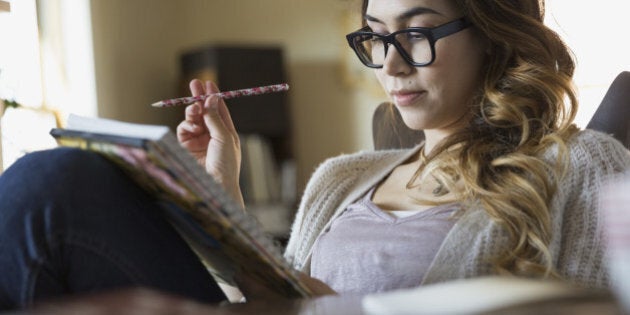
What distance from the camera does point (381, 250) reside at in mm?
1338

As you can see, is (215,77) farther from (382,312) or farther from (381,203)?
(382,312)

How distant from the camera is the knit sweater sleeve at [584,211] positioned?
123 cm

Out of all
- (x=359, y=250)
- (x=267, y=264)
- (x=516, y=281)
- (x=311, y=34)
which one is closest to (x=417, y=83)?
(x=359, y=250)

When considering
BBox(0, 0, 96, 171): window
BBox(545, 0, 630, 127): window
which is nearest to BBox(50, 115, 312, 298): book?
BBox(0, 0, 96, 171): window

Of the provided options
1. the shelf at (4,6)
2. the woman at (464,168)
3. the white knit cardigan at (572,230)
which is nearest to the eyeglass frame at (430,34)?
the woman at (464,168)

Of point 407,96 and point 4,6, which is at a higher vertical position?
point 4,6

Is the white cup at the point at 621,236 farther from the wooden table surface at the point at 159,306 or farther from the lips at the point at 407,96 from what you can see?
the lips at the point at 407,96

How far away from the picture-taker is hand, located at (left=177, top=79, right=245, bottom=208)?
4.65 ft

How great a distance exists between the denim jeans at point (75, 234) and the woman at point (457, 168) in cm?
6

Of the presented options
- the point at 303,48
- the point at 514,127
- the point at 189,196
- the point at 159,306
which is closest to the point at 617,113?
the point at 514,127

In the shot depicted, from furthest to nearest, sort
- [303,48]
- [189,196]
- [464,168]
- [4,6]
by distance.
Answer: [303,48], [4,6], [464,168], [189,196]

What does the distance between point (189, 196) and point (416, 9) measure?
2.29 ft

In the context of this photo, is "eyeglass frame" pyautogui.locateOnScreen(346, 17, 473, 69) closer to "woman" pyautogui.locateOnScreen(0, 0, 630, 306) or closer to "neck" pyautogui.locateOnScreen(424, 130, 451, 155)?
"woman" pyautogui.locateOnScreen(0, 0, 630, 306)

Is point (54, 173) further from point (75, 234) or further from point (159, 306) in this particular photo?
point (159, 306)
